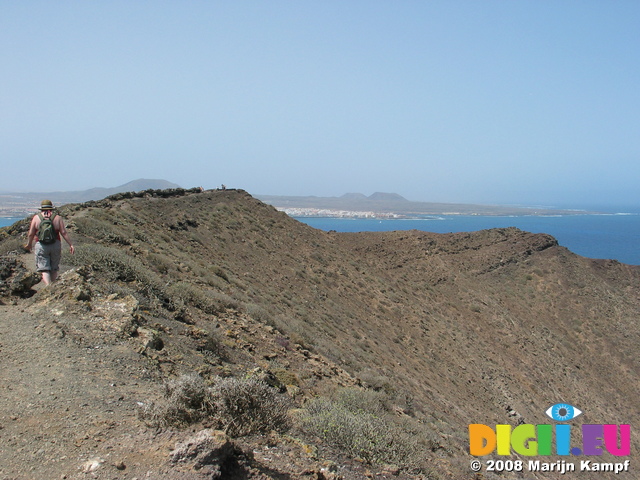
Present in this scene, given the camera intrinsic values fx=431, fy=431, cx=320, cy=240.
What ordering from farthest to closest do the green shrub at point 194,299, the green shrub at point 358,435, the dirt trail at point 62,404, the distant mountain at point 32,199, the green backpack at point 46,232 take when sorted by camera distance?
the distant mountain at point 32,199 < the green shrub at point 194,299 < the green backpack at point 46,232 < the green shrub at point 358,435 < the dirt trail at point 62,404

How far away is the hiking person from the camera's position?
738 cm

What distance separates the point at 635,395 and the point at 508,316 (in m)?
Answer: 7.32

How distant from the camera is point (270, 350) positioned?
9.16 m

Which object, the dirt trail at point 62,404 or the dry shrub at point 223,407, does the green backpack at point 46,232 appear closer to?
the dirt trail at point 62,404

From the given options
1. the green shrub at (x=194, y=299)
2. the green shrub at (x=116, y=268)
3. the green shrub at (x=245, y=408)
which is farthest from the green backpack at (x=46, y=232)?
the green shrub at (x=245, y=408)

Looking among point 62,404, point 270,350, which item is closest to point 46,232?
point 62,404

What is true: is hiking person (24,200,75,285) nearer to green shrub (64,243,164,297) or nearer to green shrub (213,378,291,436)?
green shrub (64,243,164,297)

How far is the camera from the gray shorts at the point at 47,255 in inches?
291

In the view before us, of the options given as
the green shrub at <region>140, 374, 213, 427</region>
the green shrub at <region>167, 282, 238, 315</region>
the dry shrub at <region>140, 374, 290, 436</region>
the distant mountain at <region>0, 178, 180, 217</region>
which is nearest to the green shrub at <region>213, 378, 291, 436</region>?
the dry shrub at <region>140, 374, 290, 436</region>

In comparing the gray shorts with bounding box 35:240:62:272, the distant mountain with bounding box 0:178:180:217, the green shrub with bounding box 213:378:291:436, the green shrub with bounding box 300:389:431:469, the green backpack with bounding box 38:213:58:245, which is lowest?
the green shrub with bounding box 300:389:431:469

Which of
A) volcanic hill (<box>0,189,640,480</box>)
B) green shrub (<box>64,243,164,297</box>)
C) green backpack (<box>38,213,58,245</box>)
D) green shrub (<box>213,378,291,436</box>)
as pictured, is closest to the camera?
volcanic hill (<box>0,189,640,480</box>)

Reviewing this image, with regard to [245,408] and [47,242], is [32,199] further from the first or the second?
[245,408]

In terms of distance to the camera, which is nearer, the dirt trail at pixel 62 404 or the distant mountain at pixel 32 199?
the dirt trail at pixel 62 404

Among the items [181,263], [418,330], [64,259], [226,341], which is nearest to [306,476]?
[226,341]
